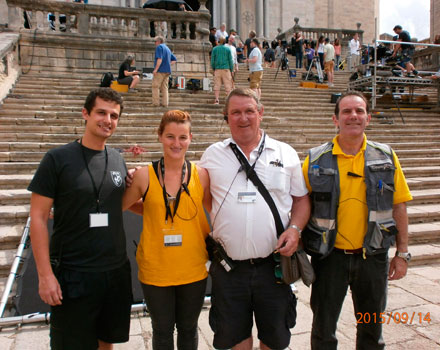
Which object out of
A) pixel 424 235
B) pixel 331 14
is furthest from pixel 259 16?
pixel 424 235

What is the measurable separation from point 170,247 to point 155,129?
6425 mm

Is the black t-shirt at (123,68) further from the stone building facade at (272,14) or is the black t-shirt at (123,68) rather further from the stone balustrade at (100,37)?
the stone building facade at (272,14)

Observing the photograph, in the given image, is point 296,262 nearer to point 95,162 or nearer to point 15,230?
point 95,162

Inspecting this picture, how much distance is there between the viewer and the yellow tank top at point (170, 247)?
7.59ft

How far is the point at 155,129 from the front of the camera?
8.45m

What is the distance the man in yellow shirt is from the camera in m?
2.46

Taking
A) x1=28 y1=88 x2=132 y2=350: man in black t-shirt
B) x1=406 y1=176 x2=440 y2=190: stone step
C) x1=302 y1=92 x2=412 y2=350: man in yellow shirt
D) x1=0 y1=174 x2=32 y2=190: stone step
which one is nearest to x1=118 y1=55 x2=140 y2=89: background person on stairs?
x1=0 y1=174 x2=32 y2=190: stone step

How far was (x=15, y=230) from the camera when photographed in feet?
15.3

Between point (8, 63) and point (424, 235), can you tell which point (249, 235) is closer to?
point (424, 235)

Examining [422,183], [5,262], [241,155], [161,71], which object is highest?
[161,71]

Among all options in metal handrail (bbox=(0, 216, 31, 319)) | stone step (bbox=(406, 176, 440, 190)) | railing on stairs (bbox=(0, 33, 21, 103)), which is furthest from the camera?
railing on stairs (bbox=(0, 33, 21, 103))

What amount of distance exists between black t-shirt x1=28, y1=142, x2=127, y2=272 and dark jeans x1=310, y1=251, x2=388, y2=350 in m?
1.43

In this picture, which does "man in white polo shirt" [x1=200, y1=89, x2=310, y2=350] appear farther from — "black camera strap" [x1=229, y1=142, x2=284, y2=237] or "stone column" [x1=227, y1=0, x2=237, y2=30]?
"stone column" [x1=227, y1=0, x2=237, y2=30]

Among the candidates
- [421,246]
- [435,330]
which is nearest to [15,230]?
[435,330]
